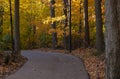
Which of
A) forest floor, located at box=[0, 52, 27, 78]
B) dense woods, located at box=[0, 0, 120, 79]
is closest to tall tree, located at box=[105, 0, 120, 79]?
dense woods, located at box=[0, 0, 120, 79]

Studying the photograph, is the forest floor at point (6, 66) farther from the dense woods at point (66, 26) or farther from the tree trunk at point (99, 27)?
the tree trunk at point (99, 27)

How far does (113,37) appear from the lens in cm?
1078

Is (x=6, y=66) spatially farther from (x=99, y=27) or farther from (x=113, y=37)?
(x=113, y=37)

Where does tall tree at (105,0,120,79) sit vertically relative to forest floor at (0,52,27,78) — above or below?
above

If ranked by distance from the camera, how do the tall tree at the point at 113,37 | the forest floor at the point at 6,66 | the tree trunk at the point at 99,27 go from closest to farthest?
the tall tree at the point at 113,37 < the forest floor at the point at 6,66 < the tree trunk at the point at 99,27

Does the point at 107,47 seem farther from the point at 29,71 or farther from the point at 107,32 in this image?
the point at 29,71

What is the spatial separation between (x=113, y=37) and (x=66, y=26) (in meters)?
26.2

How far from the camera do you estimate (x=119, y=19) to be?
1086 cm

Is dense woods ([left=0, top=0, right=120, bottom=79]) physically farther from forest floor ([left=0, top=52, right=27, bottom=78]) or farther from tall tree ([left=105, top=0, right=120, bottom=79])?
forest floor ([left=0, top=52, right=27, bottom=78])

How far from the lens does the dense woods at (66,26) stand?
1083cm

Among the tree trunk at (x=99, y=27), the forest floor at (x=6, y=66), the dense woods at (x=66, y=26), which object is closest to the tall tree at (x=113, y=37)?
the dense woods at (x=66, y=26)

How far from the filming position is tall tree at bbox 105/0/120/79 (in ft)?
35.3

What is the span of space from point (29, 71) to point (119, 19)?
22.7ft

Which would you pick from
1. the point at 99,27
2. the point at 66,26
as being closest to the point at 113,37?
the point at 99,27
